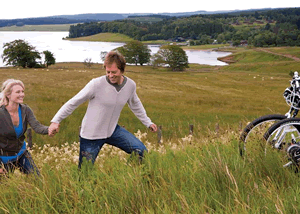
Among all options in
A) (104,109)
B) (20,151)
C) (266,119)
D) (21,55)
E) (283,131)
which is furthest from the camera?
(21,55)

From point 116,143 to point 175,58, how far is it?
121317mm

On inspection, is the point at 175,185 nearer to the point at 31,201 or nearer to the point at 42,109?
the point at 31,201

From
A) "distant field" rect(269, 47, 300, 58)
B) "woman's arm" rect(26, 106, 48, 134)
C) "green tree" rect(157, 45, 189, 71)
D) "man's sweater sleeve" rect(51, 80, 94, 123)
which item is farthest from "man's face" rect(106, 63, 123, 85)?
"distant field" rect(269, 47, 300, 58)

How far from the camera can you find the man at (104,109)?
4.95m

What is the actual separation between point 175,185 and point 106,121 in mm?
2093

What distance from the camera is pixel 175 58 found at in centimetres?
12456

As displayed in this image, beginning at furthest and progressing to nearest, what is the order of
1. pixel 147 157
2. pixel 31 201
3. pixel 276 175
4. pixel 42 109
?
1. pixel 42 109
2. pixel 147 157
3. pixel 276 175
4. pixel 31 201

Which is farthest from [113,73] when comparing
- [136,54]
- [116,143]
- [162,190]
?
[136,54]

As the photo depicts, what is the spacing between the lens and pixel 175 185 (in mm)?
3344

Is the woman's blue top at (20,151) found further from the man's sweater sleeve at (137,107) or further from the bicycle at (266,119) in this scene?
the bicycle at (266,119)

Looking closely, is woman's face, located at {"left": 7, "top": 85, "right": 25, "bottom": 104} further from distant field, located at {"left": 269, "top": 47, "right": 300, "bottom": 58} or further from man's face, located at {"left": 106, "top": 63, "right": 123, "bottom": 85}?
distant field, located at {"left": 269, "top": 47, "right": 300, "bottom": 58}

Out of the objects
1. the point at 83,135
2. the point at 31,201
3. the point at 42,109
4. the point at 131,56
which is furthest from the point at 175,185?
the point at 131,56

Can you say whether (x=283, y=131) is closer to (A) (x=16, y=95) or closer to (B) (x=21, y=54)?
(A) (x=16, y=95)

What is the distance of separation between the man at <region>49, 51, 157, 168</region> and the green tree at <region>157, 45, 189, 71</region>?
119915 millimetres
